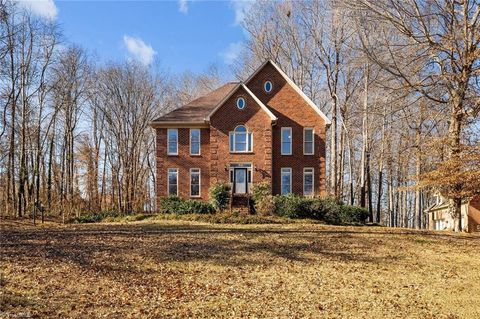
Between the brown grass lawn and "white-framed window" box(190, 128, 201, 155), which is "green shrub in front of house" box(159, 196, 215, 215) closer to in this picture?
"white-framed window" box(190, 128, 201, 155)

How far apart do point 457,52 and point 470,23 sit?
5.46 ft

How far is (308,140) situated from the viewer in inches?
1015

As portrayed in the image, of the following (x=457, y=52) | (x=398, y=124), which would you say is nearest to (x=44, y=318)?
(x=457, y=52)

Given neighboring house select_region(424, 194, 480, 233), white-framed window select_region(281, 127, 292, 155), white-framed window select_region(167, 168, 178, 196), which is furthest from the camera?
neighboring house select_region(424, 194, 480, 233)

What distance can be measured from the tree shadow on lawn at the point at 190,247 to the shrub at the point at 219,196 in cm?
725

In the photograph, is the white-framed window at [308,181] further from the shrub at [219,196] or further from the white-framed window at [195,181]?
the white-framed window at [195,181]

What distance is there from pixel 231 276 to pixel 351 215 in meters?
13.5

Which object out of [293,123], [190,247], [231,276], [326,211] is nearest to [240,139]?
[293,123]

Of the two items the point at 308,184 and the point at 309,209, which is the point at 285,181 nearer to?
the point at 308,184

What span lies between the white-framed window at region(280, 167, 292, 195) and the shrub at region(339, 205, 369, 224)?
4121 millimetres

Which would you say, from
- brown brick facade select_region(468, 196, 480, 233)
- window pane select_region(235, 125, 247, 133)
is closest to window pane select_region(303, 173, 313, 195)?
window pane select_region(235, 125, 247, 133)

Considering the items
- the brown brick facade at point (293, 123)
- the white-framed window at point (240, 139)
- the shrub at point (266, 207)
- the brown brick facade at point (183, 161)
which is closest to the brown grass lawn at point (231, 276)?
the shrub at point (266, 207)

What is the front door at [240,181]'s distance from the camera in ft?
81.7

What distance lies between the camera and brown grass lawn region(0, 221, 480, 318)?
7797 mm
